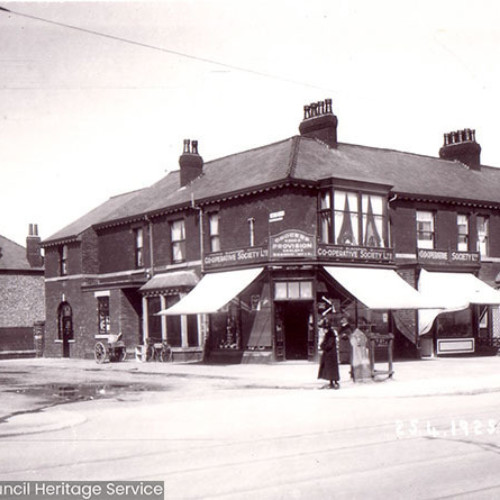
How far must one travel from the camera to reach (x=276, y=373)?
73.4ft

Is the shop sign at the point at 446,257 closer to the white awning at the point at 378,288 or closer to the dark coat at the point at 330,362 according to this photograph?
the white awning at the point at 378,288

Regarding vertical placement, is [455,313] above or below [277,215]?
below

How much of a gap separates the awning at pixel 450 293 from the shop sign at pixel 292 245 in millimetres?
5713

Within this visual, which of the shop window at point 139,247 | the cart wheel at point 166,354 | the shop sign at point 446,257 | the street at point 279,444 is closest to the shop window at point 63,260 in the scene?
the shop window at point 139,247

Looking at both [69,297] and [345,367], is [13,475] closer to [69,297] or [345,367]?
[345,367]

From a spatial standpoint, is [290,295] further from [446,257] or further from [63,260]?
[63,260]

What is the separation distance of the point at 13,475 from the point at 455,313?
25251 mm

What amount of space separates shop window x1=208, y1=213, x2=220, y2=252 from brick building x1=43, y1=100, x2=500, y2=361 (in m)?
0.07

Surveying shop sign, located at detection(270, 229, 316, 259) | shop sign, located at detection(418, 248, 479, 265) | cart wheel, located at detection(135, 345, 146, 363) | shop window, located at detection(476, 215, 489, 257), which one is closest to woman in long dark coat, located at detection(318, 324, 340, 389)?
shop sign, located at detection(270, 229, 316, 259)

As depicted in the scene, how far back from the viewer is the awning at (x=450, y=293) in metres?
28.9

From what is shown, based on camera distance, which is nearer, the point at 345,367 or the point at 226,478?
the point at 226,478

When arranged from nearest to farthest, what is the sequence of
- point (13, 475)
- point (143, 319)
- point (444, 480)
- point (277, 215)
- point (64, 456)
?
point (444, 480)
point (13, 475)
point (64, 456)
point (277, 215)
point (143, 319)

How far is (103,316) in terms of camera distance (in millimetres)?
35562

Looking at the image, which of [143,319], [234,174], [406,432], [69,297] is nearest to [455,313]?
[234,174]
